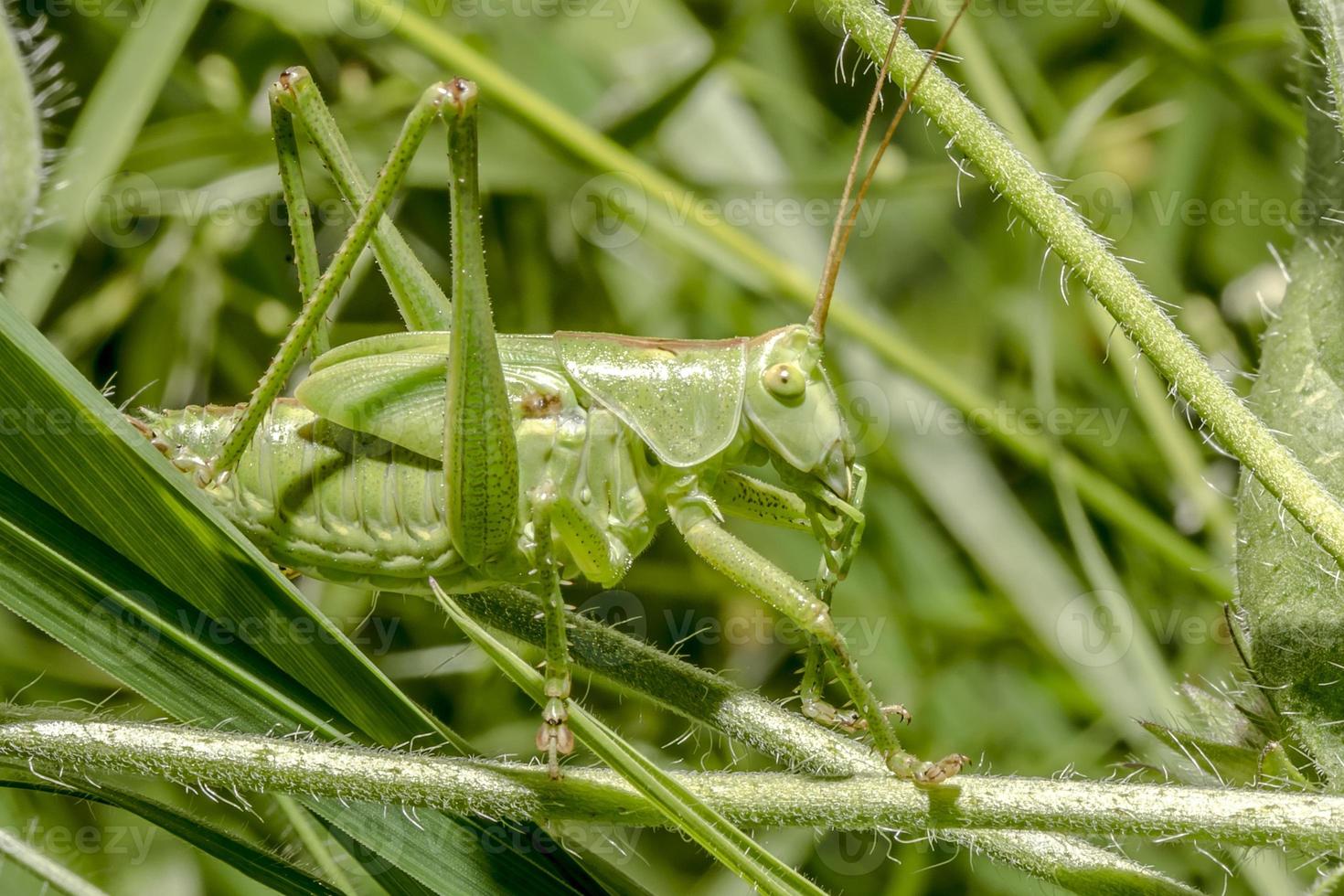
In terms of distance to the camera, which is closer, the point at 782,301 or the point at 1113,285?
the point at 1113,285

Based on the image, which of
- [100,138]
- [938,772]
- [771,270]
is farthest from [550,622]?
[100,138]

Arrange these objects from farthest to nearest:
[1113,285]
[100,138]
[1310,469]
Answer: [100,138], [1310,469], [1113,285]

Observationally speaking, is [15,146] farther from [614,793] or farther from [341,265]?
[614,793]

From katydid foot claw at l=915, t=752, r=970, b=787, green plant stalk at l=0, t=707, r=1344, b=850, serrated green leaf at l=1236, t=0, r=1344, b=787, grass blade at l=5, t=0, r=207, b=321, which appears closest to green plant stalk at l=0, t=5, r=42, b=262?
grass blade at l=5, t=0, r=207, b=321

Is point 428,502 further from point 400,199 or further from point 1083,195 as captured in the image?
point 1083,195

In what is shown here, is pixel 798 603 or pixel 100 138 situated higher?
pixel 100 138

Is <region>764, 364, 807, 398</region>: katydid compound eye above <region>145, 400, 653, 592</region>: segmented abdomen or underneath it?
above

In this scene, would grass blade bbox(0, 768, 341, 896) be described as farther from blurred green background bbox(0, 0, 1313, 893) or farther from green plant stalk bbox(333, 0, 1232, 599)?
green plant stalk bbox(333, 0, 1232, 599)

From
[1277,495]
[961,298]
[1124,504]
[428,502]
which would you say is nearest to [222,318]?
[428,502]

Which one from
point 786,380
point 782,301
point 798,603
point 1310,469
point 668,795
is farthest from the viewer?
point 782,301
